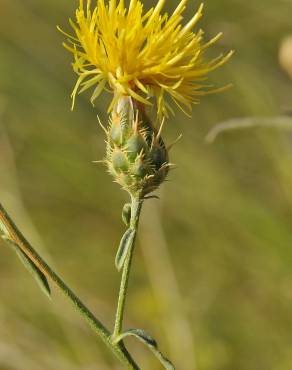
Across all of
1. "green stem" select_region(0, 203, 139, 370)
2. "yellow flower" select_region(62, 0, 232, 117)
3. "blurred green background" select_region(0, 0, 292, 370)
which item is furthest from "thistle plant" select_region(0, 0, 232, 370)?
"blurred green background" select_region(0, 0, 292, 370)

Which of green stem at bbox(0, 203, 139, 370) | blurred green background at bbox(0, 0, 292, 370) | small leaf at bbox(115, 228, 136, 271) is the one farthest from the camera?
blurred green background at bbox(0, 0, 292, 370)

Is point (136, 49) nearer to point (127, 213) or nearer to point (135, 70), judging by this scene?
point (135, 70)

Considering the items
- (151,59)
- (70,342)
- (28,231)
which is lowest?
(70,342)

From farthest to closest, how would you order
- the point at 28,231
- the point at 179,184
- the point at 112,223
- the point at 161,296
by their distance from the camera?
the point at 112,223 → the point at 179,184 → the point at 161,296 → the point at 28,231

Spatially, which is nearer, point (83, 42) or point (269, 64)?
point (83, 42)

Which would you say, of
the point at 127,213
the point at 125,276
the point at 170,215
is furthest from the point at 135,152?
the point at 170,215

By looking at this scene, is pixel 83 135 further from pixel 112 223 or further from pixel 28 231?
pixel 28 231

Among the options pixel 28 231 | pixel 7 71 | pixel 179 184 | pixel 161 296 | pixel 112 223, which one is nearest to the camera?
pixel 28 231

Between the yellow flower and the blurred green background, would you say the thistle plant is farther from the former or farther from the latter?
the blurred green background

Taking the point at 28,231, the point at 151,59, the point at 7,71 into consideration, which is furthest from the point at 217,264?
the point at 151,59
